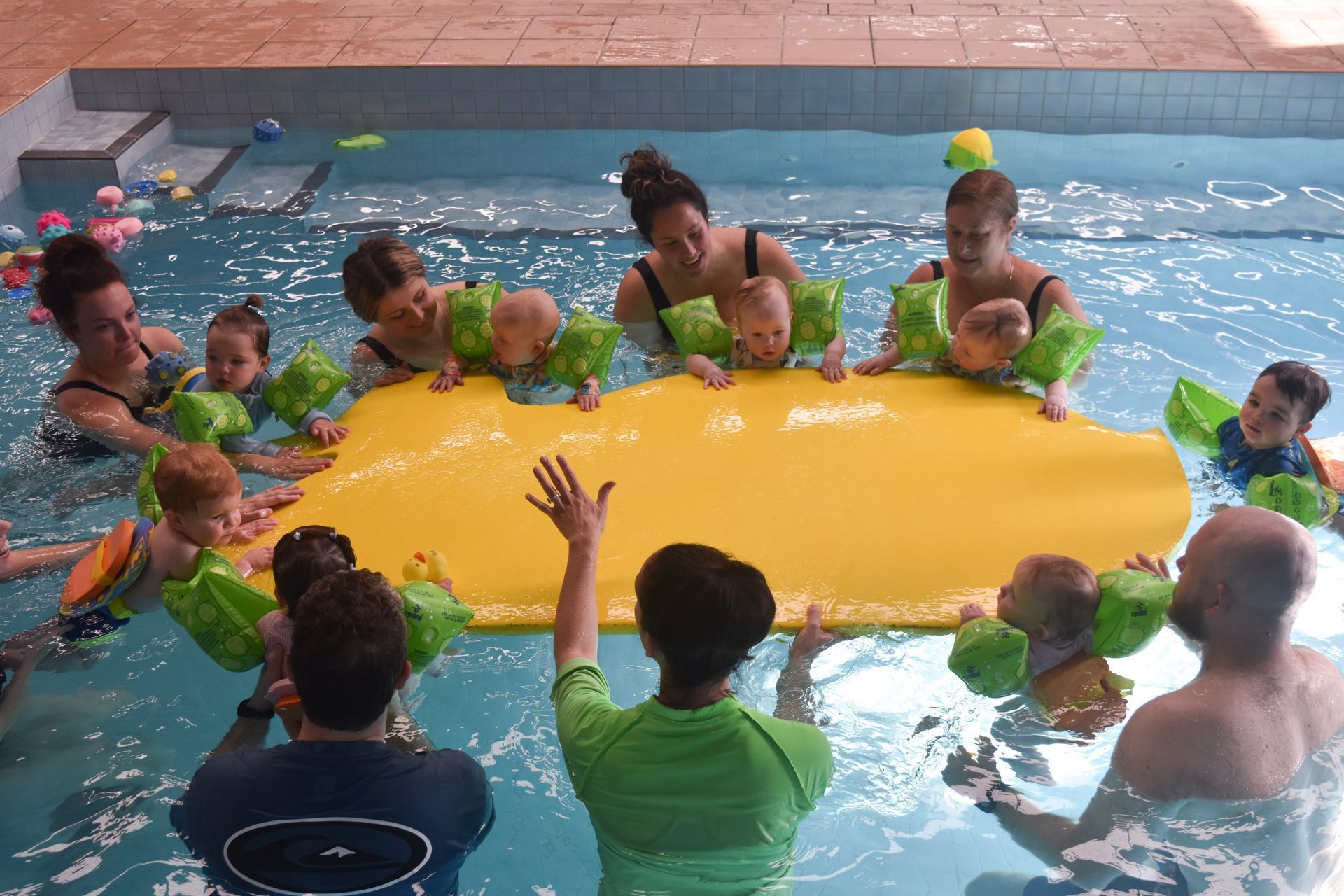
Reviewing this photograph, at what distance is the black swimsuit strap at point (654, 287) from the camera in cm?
466

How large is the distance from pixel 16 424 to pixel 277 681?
2.73m

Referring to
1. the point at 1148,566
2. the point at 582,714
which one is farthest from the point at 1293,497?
the point at 582,714

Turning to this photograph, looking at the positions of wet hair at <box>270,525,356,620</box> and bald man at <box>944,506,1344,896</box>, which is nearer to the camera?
bald man at <box>944,506,1344,896</box>

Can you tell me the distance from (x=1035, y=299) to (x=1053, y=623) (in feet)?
6.00

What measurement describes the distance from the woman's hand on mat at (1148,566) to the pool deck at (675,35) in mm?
5321

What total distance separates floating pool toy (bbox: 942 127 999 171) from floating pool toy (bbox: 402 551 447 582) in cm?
485

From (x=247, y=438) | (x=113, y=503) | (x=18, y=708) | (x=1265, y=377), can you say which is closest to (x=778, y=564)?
(x=1265, y=377)

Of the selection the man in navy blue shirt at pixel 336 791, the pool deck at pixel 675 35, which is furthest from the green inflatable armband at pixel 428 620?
the pool deck at pixel 675 35

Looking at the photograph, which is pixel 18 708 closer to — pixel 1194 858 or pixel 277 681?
pixel 277 681

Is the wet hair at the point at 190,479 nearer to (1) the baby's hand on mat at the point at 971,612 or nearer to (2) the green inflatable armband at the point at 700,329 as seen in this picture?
(2) the green inflatable armband at the point at 700,329

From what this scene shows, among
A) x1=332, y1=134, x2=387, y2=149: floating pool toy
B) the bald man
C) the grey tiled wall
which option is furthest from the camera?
x1=332, y1=134, x2=387, y2=149: floating pool toy

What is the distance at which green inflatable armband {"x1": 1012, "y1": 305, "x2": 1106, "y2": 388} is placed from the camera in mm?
4016

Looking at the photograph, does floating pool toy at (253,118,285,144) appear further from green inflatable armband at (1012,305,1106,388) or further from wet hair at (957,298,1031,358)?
green inflatable armband at (1012,305,1106,388)

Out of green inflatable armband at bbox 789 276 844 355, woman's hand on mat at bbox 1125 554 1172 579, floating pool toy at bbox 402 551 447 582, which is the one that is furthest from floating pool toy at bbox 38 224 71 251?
woman's hand on mat at bbox 1125 554 1172 579
